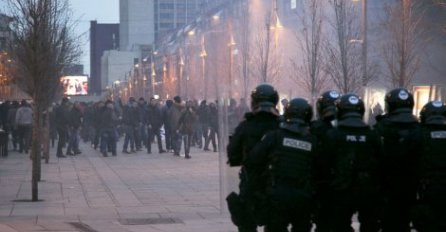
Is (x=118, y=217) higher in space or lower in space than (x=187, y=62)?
lower

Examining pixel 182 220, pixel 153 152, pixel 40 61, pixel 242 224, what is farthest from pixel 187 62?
pixel 242 224

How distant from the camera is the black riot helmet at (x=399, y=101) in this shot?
959cm

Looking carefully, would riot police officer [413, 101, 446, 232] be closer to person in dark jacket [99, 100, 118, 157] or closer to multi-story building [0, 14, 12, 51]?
multi-story building [0, 14, 12, 51]

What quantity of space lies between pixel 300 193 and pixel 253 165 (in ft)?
2.44

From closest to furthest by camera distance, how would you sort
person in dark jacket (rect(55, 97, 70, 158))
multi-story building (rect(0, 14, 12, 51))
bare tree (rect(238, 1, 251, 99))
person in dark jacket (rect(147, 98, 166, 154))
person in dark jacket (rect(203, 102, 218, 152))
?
multi-story building (rect(0, 14, 12, 51)) < person in dark jacket (rect(55, 97, 70, 158)) < person in dark jacket (rect(147, 98, 166, 154)) < person in dark jacket (rect(203, 102, 218, 152)) < bare tree (rect(238, 1, 251, 99))

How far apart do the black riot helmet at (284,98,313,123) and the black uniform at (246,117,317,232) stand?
2.2 inches

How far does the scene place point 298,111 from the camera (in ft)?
30.0

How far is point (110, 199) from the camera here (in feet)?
61.3

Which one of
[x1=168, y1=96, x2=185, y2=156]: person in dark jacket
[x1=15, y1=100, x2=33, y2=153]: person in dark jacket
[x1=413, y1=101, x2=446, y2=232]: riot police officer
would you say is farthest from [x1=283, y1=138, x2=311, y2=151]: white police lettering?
[x1=15, y1=100, x2=33, y2=153]: person in dark jacket

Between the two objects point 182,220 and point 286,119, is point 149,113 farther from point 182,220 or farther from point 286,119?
point 286,119

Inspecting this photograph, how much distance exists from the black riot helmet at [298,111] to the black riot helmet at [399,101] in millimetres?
898

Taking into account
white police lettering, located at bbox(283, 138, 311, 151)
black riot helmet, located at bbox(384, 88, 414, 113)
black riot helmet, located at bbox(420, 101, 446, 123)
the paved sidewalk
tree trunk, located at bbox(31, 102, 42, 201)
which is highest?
black riot helmet, located at bbox(384, 88, 414, 113)

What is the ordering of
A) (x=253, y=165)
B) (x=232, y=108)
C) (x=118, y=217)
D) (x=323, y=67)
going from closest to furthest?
(x=253, y=165)
(x=232, y=108)
(x=118, y=217)
(x=323, y=67)

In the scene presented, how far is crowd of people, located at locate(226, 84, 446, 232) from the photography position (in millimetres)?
8953
